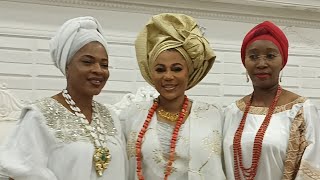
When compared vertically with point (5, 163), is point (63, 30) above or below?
above

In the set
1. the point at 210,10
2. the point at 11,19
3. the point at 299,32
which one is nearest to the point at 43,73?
the point at 11,19

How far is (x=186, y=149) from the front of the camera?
209 centimetres

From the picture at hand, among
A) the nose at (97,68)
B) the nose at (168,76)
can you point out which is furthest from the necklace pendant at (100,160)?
the nose at (168,76)

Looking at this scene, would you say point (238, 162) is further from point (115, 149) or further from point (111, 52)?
point (111, 52)

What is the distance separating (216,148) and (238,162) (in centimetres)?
13

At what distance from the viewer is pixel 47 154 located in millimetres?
1860

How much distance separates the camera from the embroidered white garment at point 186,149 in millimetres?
2062

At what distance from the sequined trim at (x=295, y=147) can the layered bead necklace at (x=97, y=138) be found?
0.76m

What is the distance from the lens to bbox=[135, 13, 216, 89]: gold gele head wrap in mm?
2152

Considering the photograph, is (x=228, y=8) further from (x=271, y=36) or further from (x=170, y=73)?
(x=170, y=73)

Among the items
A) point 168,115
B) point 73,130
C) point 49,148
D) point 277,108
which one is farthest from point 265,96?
point 49,148

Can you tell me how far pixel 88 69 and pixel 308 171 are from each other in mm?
1012

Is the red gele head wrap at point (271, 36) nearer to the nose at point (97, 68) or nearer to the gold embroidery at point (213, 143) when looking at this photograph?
the gold embroidery at point (213, 143)

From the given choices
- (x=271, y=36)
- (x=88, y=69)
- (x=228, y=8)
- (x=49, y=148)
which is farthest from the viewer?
(x=228, y=8)
